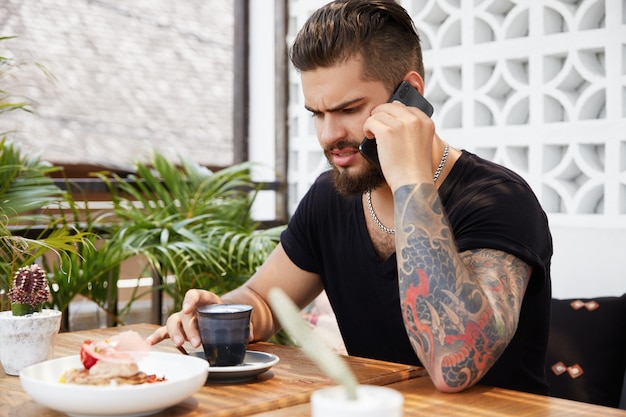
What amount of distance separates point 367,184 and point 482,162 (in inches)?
10.3

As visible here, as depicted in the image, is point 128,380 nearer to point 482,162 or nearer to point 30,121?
point 482,162

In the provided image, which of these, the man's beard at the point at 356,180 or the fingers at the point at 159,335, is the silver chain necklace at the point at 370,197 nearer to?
the man's beard at the point at 356,180

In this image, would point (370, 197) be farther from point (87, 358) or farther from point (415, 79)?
point (87, 358)

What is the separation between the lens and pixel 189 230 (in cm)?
340

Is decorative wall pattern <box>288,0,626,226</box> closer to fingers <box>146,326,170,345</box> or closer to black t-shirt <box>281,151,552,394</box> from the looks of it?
→ black t-shirt <box>281,151,552,394</box>

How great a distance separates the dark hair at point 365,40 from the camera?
75.3 inches

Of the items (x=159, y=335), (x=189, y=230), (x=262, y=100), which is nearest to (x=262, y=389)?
(x=159, y=335)

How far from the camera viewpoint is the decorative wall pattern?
2895mm

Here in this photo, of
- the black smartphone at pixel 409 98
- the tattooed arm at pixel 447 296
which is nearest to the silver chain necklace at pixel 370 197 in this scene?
the black smartphone at pixel 409 98

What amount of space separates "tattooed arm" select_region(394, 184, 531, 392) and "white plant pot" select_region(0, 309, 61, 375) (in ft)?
2.08

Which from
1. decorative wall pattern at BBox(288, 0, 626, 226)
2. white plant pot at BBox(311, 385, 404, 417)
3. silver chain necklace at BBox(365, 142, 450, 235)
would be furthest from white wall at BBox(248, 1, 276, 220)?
white plant pot at BBox(311, 385, 404, 417)

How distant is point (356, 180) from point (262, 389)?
69cm

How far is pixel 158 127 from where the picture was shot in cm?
409

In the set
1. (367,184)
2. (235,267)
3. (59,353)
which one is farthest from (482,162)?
(235,267)
